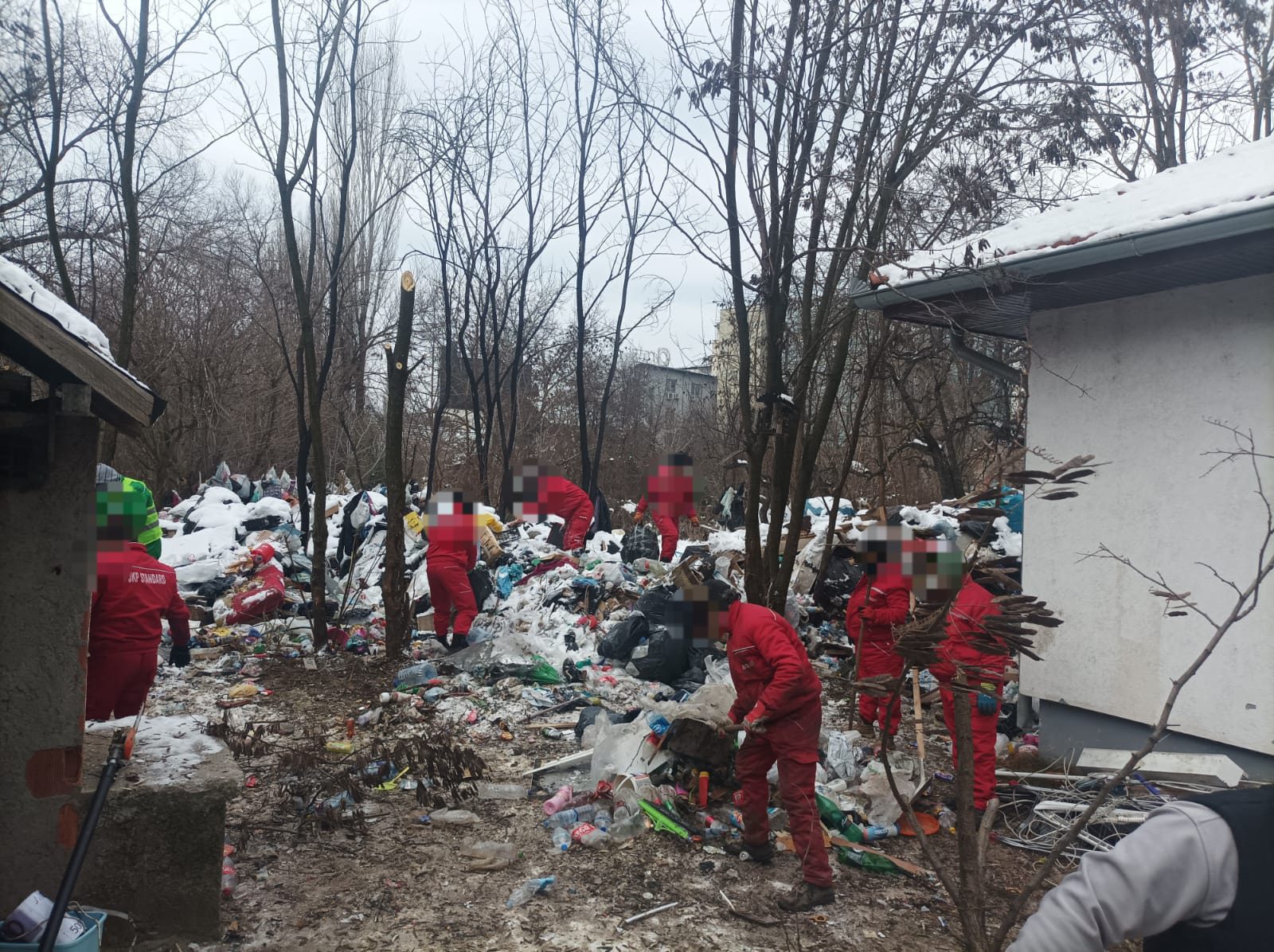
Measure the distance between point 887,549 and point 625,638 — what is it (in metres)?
3.14

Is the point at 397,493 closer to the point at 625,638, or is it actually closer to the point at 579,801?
the point at 625,638

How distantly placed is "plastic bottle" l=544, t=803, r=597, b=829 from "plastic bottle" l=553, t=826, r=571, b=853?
0.05m

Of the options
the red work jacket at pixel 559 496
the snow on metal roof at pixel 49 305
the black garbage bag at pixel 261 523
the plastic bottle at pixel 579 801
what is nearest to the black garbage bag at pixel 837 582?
the red work jacket at pixel 559 496

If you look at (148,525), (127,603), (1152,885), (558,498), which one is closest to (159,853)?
(127,603)

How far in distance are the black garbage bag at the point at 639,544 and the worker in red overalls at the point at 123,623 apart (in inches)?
242

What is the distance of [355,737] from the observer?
19.5 feet

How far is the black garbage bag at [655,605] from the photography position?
778cm

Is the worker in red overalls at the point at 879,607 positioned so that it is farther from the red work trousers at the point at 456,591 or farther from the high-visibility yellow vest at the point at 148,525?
the high-visibility yellow vest at the point at 148,525

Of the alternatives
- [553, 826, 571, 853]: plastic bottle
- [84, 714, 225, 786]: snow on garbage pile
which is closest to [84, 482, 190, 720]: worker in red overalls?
[84, 714, 225, 786]: snow on garbage pile

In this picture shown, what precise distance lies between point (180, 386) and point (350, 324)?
5186 mm

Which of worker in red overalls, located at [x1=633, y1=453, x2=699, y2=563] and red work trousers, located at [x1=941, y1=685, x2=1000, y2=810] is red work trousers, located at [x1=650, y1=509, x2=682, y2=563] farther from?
red work trousers, located at [x1=941, y1=685, x2=1000, y2=810]

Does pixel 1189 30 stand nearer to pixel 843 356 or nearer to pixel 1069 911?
pixel 843 356

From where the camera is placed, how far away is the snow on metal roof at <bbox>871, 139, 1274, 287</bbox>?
14.5 ft

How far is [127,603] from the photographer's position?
4.83m
